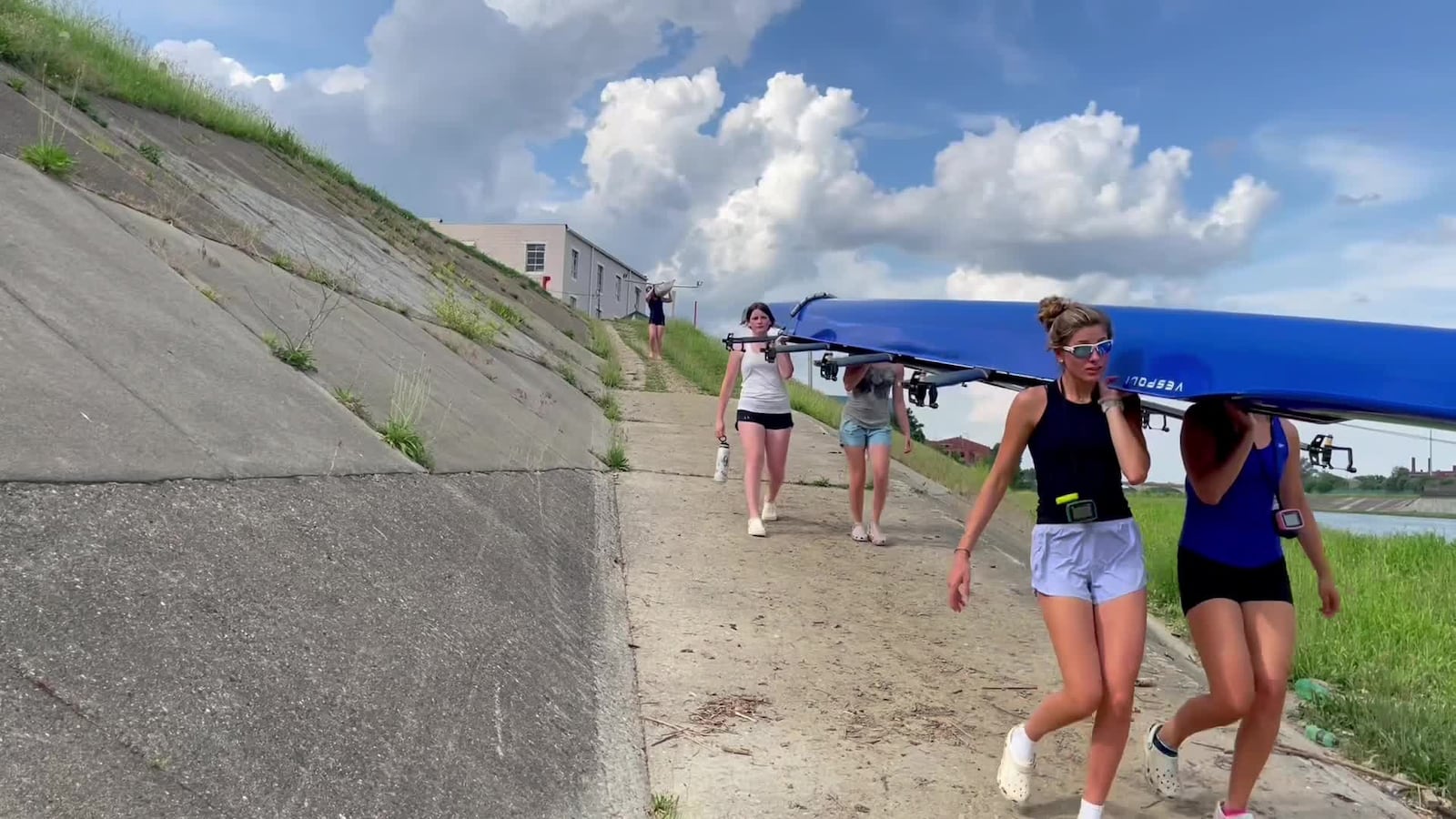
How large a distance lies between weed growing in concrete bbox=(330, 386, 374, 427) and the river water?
1036cm

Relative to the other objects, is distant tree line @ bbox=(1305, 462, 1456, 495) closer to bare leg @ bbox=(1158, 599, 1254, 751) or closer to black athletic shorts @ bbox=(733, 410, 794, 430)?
bare leg @ bbox=(1158, 599, 1254, 751)

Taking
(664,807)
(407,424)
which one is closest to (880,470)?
(407,424)

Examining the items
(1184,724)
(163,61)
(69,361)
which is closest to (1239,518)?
(1184,724)

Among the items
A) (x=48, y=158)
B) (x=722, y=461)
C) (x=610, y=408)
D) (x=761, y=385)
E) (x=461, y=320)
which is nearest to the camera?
(x=48, y=158)

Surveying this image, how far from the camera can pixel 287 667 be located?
3.21 m

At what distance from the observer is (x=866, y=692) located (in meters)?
4.95

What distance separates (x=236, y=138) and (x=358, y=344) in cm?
1018

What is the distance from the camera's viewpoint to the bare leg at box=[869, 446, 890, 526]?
777 centimetres

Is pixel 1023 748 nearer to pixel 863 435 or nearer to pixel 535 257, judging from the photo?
pixel 863 435

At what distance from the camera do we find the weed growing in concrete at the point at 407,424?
19.9ft

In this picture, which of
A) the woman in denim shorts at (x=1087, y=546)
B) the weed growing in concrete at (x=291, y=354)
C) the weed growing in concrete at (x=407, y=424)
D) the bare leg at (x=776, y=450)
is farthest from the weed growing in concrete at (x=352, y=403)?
the woman in denim shorts at (x=1087, y=546)

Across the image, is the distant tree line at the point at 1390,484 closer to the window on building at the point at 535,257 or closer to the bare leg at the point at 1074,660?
the bare leg at the point at 1074,660

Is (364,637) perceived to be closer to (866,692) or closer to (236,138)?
(866,692)

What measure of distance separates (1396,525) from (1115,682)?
36.7 feet
